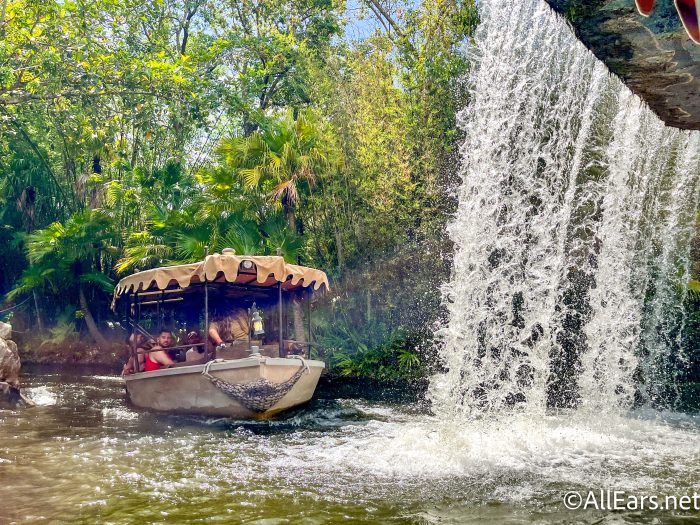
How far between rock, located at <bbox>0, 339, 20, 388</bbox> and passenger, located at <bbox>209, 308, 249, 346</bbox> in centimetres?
366

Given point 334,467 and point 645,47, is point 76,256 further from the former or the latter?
point 645,47

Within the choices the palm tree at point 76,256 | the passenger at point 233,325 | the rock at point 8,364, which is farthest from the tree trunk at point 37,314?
the passenger at point 233,325

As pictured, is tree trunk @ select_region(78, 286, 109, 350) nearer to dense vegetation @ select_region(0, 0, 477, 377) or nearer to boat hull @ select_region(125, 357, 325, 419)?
dense vegetation @ select_region(0, 0, 477, 377)

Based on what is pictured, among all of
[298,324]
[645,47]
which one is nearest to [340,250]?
[298,324]

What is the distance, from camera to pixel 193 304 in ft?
47.2

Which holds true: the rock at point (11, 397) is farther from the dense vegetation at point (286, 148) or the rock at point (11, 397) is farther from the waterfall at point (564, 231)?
the waterfall at point (564, 231)

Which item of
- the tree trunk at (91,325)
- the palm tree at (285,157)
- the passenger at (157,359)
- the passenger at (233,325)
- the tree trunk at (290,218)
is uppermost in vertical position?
the palm tree at (285,157)

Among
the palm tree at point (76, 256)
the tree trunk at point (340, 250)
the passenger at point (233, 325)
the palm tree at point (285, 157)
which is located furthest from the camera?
the palm tree at point (76, 256)

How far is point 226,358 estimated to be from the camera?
36.8 feet

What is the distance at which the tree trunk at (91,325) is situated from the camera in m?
24.1

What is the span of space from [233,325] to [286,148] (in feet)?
22.7

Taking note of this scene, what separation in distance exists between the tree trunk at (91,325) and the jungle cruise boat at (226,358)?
11.2 m

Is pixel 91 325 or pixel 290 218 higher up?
pixel 290 218

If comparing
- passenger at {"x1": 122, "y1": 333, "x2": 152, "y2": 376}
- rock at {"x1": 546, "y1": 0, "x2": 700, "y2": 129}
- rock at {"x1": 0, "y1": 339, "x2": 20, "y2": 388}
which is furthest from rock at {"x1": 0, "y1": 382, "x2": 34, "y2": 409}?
rock at {"x1": 546, "y1": 0, "x2": 700, "y2": 129}
